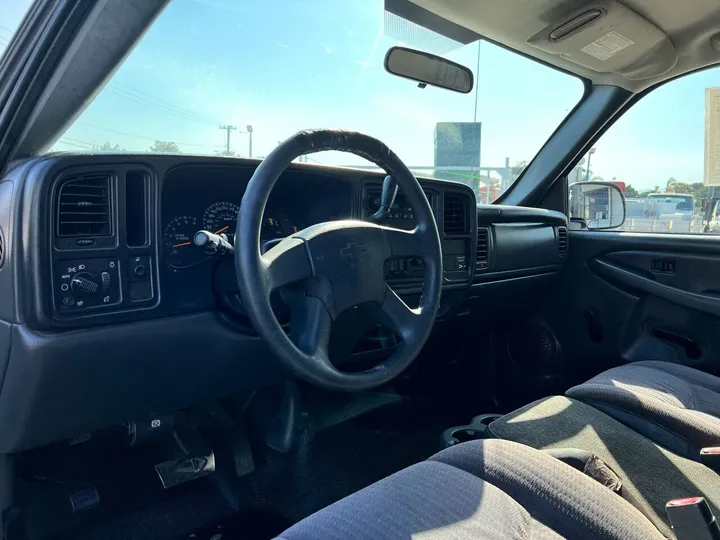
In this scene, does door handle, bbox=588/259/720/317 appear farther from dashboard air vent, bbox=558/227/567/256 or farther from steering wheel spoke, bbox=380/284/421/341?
steering wheel spoke, bbox=380/284/421/341

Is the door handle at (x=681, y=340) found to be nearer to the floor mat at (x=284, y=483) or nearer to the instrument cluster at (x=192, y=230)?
the floor mat at (x=284, y=483)

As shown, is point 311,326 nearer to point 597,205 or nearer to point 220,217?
point 220,217

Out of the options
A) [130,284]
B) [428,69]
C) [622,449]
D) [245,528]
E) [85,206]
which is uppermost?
[428,69]

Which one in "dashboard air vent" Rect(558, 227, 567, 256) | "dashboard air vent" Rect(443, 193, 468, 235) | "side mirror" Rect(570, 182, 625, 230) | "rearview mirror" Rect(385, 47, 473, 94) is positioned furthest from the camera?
"side mirror" Rect(570, 182, 625, 230)

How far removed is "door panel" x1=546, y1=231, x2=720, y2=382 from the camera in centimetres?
246

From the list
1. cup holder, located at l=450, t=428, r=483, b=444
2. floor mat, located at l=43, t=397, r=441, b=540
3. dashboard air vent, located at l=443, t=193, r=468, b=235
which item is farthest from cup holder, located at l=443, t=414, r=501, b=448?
dashboard air vent, located at l=443, t=193, r=468, b=235

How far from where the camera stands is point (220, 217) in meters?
1.74

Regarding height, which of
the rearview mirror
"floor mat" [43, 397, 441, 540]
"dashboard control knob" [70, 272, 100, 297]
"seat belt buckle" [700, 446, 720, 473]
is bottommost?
"floor mat" [43, 397, 441, 540]

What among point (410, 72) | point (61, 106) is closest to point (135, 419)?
point (61, 106)

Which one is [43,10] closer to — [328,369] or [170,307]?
[170,307]

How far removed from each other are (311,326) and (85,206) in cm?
65

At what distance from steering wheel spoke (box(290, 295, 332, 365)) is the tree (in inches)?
22.4

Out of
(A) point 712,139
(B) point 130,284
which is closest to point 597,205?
(A) point 712,139

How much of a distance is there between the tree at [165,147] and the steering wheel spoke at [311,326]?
0.57 metres
